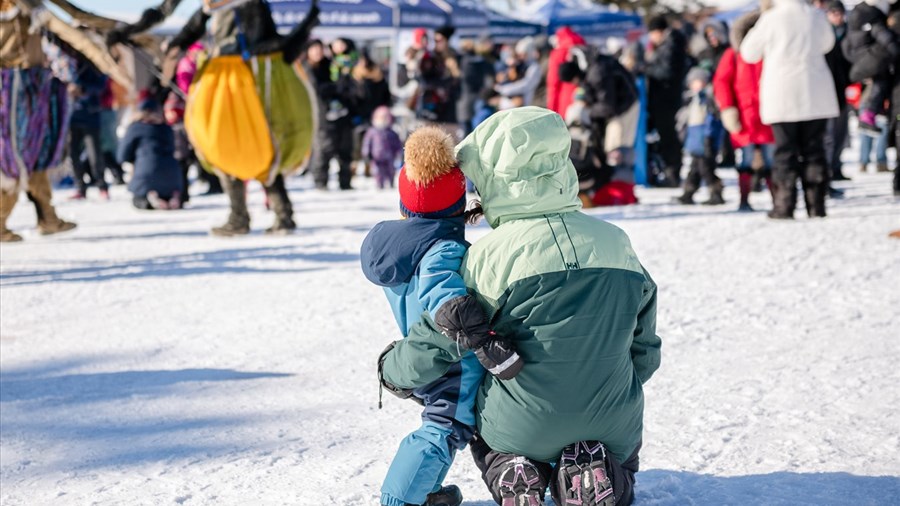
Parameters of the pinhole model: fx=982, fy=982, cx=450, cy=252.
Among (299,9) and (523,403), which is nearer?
(523,403)

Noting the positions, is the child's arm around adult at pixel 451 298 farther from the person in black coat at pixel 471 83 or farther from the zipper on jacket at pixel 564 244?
the person in black coat at pixel 471 83

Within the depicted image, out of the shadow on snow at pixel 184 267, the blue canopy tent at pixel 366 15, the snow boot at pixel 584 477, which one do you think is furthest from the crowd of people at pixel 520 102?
the blue canopy tent at pixel 366 15

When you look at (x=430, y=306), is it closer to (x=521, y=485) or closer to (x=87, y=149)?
(x=521, y=485)

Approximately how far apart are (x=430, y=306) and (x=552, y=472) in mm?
513

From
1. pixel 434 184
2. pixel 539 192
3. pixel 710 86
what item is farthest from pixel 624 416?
pixel 710 86

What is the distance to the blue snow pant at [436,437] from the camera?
7.72ft

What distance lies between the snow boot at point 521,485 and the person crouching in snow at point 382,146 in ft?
33.1

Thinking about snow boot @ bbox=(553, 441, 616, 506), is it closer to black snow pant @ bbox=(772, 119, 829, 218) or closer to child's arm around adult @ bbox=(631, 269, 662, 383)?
child's arm around adult @ bbox=(631, 269, 662, 383)

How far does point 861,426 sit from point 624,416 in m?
1.18

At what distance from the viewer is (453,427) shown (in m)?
2.41

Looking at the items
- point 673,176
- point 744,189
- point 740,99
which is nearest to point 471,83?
point 673,176

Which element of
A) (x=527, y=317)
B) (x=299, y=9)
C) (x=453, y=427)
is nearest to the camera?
(x=527, y=317)

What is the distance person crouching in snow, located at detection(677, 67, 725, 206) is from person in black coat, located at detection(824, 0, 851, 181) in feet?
3.19

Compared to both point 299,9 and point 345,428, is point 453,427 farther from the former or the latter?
point 299,9
